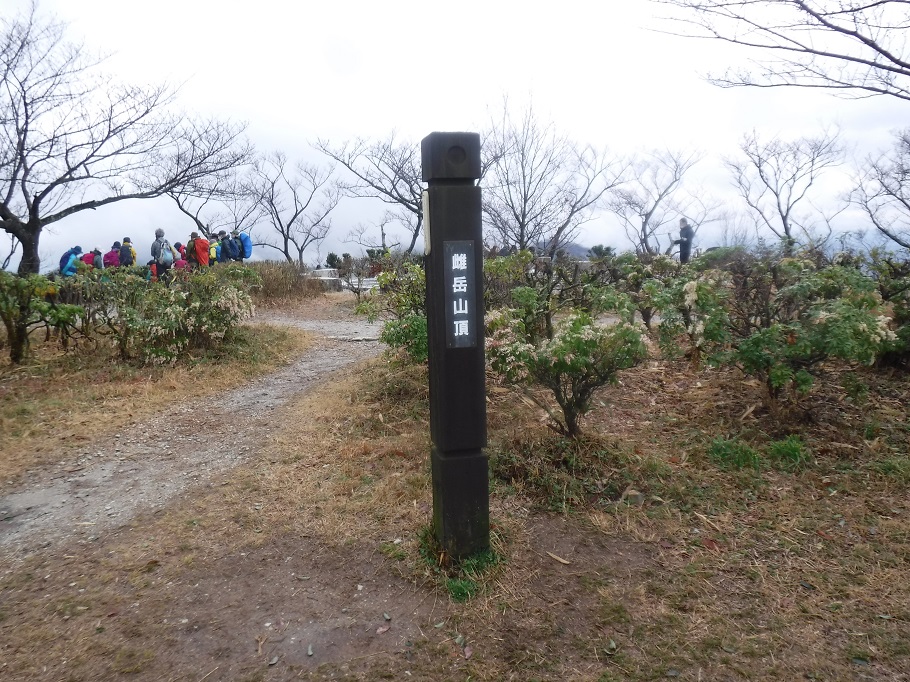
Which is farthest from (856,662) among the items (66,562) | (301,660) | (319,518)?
(66,562)

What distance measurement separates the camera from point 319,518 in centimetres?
348

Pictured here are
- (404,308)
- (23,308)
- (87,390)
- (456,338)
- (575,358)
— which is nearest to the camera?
(456,338)

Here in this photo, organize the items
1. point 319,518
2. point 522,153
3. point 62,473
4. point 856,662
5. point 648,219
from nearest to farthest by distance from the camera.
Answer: point 856,662
point 319,518
point 62,473
point 522,153
point 648,219

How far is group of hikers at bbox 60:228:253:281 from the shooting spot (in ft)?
41.3

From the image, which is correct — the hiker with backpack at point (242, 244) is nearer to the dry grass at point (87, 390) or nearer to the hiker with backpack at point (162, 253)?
the hiker with backpack at point (162, 253)

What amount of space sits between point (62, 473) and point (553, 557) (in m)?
3.54

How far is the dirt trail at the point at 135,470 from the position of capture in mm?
3572

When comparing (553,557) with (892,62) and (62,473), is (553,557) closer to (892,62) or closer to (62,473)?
(62,473)

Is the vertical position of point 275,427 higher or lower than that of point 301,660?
higher

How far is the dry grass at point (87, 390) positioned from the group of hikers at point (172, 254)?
5231 mm

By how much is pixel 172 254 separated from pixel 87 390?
26.7ft

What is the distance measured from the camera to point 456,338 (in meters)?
2.71

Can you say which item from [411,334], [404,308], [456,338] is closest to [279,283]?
[404,308]

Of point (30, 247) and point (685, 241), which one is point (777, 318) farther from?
point (30, 247)
